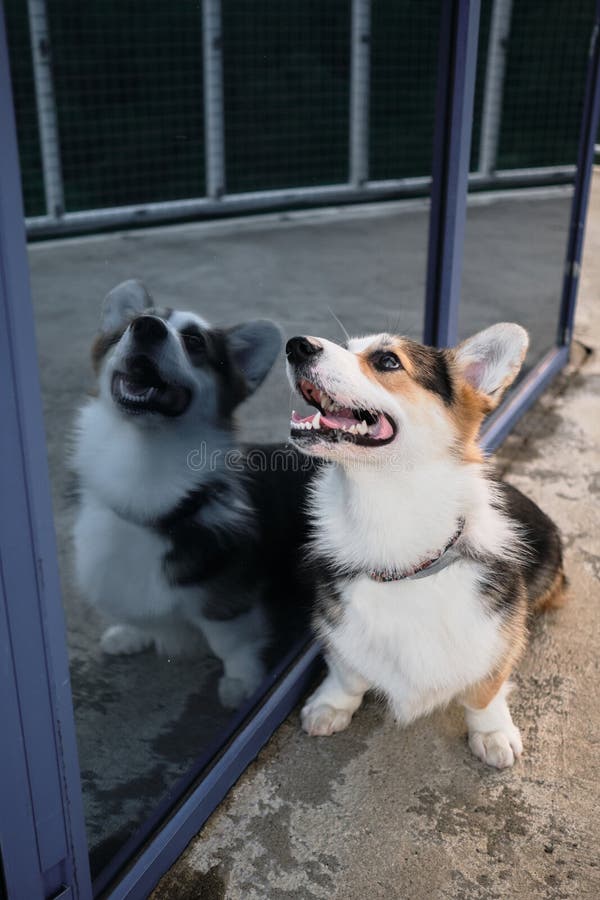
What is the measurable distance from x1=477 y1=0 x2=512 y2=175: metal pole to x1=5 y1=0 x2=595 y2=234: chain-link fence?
→ 2cm

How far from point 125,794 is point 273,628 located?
516 millimetres

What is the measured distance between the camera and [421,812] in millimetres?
1670

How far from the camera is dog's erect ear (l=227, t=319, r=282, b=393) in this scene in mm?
1559

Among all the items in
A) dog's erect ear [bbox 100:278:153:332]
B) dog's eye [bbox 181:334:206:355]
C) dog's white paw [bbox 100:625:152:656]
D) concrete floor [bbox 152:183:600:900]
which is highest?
dog's erect ear [bbox 100:278:153:332]

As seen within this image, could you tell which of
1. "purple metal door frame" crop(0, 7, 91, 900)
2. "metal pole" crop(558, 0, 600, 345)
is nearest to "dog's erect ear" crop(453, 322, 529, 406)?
"purple metal door frame" crop(0, 7, 91, 900)

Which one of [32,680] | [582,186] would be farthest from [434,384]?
[582,186]

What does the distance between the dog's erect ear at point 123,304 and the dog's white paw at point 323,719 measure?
0.97 m

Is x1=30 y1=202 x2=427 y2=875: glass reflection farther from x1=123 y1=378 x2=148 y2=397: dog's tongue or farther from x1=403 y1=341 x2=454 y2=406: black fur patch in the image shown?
x1=403 y1=341 x2=454 y2=406: black fur patch

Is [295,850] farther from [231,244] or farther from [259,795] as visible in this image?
[231,244]

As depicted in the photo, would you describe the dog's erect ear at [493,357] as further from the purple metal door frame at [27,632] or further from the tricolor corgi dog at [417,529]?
the purple metal door frame at [27,632]

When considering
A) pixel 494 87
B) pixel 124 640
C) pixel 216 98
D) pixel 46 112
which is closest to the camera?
pixel 124 640

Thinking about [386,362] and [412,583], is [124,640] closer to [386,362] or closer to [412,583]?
[412,583]

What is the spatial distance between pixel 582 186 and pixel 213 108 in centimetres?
207

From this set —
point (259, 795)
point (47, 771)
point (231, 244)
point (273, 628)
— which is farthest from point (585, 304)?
point (47, 771)
